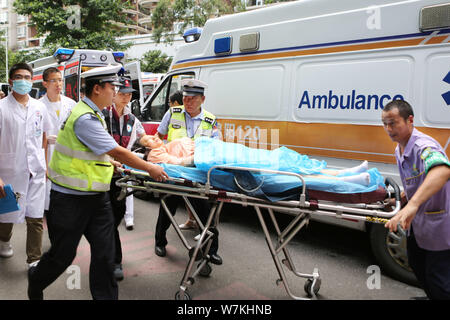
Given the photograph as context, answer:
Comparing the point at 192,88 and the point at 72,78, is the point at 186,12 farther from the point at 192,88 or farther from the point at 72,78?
the point at 192,88

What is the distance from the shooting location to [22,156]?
3.55m

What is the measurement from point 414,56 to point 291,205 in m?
1.87

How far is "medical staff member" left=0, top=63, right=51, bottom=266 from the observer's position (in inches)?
136

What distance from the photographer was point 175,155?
121 inches

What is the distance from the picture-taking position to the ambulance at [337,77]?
3176 mm

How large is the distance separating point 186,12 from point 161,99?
44.3 feet

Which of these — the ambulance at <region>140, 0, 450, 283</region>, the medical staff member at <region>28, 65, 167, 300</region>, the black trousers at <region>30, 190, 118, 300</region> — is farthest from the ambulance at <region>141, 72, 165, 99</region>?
the black trousers at <region>30, 190, 118, 300</region>

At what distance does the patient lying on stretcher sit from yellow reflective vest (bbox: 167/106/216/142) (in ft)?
1.71

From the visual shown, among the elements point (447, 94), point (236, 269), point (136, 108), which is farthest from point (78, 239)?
point (136, 108)

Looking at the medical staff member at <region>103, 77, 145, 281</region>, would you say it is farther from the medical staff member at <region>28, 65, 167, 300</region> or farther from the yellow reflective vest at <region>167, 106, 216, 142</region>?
the medical staff member at <region>28, 65, 167, 300</region>

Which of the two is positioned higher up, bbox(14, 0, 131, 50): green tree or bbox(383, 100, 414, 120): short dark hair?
bbox(14, 0, 131, 50): green tree

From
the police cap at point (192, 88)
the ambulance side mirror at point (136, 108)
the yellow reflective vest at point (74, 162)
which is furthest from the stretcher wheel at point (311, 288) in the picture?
the ambulance side mirror at point (136, 108)
